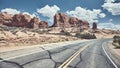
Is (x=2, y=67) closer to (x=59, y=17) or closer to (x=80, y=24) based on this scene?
(x=59, y=17)

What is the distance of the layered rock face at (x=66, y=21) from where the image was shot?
16450 centimetres

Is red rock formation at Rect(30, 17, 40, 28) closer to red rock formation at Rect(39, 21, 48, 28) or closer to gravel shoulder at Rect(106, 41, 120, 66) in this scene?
red rock formation at Rect(39, 21, 48, 28)

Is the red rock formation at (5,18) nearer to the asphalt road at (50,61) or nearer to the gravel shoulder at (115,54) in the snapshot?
the gravel shoulder at (115,54)

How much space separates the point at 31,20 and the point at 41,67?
143862 mm

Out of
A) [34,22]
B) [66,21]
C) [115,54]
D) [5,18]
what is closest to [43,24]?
[34,22]

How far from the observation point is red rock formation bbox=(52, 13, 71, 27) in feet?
536

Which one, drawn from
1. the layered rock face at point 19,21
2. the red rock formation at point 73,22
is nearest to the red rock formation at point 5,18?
the layered rock face at point 19,21

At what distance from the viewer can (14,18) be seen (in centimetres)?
15075

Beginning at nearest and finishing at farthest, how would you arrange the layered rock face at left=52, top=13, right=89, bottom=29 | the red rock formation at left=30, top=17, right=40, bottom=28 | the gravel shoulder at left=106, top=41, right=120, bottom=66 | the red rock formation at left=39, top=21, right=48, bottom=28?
the gravel shoulder at left=106, top=41, right=120, bottom=66
the red rock formation at left=30, top=17, right=40, bottom=28
the red rock formation at left=39, top=21, right=48, bottom=28
the layered rock face at left=52, top=13, right=89, bottom=29

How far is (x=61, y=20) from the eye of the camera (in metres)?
168

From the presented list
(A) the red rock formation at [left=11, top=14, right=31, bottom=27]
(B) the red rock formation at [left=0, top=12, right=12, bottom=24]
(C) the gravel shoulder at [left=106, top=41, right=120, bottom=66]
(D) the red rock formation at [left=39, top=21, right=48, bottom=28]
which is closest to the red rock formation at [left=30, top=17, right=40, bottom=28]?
(A) the red rock formation at [left=11, top=14, right=31, bottom=27]

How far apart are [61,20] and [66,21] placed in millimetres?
6370

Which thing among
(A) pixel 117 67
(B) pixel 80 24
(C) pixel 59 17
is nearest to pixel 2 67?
(A) pixel 117 67

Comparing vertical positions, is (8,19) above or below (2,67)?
above
